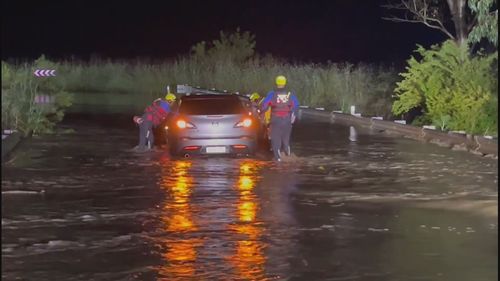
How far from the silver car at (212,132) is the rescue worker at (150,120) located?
6.04ft

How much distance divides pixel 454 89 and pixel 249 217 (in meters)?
15.7

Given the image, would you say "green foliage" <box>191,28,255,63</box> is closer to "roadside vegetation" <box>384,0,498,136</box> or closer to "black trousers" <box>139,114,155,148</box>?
"roadside vegetation" <box>384,0,498,136</box>

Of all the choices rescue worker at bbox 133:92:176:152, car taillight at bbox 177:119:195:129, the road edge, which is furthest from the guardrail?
the road edge

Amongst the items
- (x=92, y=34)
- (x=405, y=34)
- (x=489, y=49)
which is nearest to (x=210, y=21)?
(x=92, y=34)

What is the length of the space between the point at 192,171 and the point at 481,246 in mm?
8028

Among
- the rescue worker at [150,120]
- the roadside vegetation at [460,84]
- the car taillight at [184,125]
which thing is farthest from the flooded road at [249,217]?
the roadside vegetation at [460,84]

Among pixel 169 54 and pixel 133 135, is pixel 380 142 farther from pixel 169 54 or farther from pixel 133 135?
pixel 169 54

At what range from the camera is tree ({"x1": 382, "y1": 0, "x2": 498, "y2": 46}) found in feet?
88.6

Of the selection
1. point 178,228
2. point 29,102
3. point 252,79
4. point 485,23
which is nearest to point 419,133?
point 485,23

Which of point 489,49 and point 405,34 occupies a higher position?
point 405,34

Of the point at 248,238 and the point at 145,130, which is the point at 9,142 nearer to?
the point at 145,130

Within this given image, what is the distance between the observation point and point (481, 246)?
9.87 m

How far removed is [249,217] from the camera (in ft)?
38.5

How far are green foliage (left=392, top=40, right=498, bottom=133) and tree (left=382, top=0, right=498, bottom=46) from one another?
871 mm
